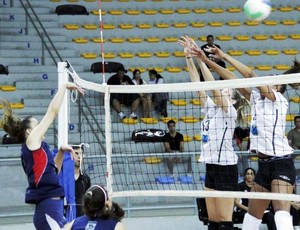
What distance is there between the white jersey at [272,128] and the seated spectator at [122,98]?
6947mm

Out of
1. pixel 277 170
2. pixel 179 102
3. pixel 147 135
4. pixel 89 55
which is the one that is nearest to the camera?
pixel 277 170

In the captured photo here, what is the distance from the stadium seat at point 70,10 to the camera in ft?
62.9

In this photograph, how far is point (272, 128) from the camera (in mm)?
8664

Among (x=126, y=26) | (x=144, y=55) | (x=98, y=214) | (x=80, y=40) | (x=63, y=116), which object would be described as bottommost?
(x=98, y=214)

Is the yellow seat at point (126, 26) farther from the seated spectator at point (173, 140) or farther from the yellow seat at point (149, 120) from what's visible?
Result: the seated spectator at point (173, 140)

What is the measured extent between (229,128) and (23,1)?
1090 centimetres

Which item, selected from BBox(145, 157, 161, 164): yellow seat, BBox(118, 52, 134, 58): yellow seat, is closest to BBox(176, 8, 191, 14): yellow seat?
BBox(118, 52, 134, 58): yellow seat

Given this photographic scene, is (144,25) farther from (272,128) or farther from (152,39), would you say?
(272,128)

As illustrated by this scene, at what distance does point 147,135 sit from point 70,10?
5.37m

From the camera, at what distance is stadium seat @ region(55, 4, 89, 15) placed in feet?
62.9

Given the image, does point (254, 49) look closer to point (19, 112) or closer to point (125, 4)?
point (125, 4)

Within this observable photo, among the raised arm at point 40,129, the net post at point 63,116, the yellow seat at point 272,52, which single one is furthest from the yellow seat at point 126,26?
the raised arm at point 40,129

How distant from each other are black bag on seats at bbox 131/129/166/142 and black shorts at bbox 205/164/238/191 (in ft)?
18.2

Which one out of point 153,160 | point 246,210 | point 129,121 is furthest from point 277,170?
point 129,121
